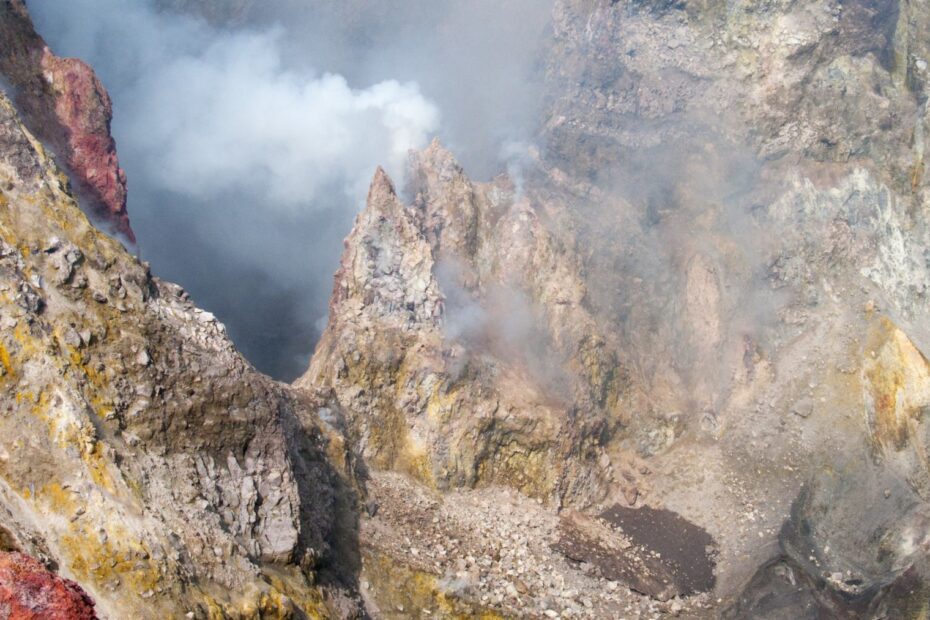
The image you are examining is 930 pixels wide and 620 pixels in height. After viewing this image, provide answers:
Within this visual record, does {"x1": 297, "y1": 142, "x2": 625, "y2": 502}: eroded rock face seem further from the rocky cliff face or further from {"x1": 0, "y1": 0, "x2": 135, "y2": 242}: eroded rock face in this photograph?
{"x1": 0, "y1": 0, "x2": 135, "y2": 242}: eroded rock face

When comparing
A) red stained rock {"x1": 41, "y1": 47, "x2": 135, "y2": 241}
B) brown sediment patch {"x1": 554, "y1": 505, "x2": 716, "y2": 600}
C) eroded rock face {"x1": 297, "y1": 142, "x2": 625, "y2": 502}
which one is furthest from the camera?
eroded rock face {"x1": 297, "y1": 142, "x2": 625, "y2": 502}

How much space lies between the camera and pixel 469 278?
51.1 meters

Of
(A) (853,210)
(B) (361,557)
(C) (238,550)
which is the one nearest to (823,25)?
(A) (853,210)

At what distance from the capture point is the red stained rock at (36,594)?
55.7 ft

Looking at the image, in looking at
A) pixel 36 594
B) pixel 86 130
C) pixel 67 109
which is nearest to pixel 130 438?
pixel 36 594

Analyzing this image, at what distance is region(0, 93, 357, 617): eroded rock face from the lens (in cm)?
2136

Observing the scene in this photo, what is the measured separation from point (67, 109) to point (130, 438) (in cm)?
1572

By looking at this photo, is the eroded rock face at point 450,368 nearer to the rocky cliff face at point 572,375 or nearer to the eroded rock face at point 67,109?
the rocky cliff face at point 572,375

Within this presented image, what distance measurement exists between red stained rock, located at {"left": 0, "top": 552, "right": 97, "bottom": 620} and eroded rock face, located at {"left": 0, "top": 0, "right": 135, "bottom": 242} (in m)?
17.8

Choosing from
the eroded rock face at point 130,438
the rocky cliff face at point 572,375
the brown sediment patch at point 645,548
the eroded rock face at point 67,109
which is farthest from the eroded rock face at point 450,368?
the eroded rock face at point 67,109

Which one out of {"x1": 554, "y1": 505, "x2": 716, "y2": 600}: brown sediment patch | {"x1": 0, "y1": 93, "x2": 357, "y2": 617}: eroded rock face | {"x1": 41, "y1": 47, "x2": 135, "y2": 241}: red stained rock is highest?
{"x1": 41, "y1": 47, "x2": 135, "y2": 241}: red stained rock

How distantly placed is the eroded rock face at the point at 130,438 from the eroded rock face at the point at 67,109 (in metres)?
4.58

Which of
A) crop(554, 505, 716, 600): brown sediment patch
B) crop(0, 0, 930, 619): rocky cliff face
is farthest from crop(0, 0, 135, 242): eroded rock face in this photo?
crop(554, 505, 716, 600): brown sediment patch

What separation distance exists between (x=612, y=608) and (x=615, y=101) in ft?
155
